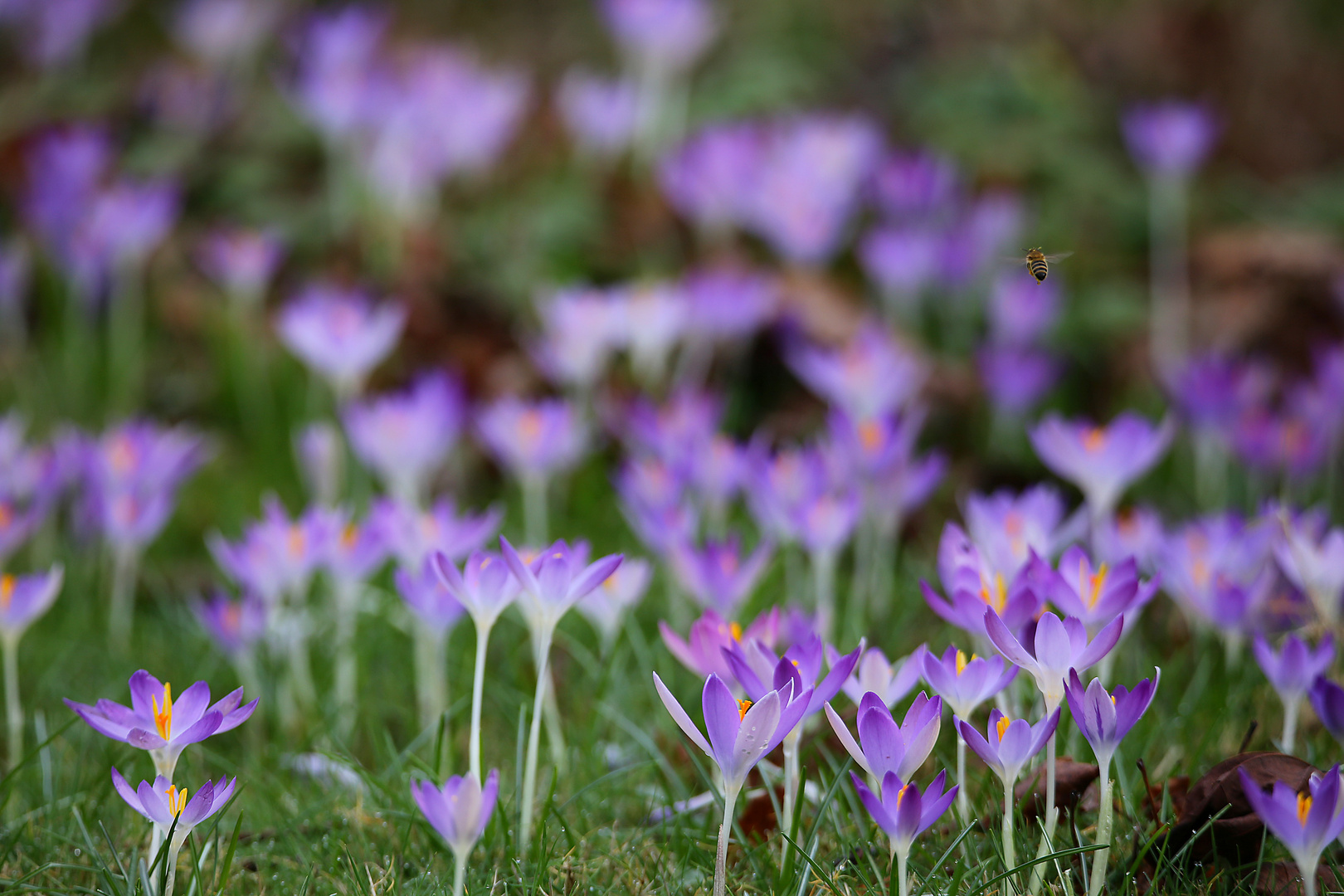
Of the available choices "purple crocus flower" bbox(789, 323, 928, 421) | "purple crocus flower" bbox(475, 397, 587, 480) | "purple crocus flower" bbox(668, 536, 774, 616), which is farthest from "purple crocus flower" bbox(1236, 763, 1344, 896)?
"purple crocus flower" bbox(475, 397, 587, 480)

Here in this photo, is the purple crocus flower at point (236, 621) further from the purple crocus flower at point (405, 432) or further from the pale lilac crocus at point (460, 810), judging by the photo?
the pale lilac crocus at point (460, 810)

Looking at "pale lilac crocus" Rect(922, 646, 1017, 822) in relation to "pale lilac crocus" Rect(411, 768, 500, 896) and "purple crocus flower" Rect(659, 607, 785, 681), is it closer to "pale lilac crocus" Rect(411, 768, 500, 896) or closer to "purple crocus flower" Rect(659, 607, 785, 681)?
"purple crocus flower" Rect(659, 607, 785, 681)

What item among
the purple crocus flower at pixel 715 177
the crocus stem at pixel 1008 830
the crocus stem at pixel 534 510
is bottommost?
the crocus stem at pixel 534 510

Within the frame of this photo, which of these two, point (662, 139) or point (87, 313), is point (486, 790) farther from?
point (662, 139)

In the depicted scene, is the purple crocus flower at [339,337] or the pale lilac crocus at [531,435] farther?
the purple crocus flower at [339,337]

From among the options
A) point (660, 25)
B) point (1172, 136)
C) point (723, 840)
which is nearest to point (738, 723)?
point (723, 840)

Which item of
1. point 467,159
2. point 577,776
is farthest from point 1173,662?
point 467,159

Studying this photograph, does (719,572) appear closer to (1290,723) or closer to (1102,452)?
(1102,452)

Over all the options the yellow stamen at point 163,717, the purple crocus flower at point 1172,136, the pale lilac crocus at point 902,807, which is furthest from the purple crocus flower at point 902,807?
the purple crocus flower at point 1172,136
